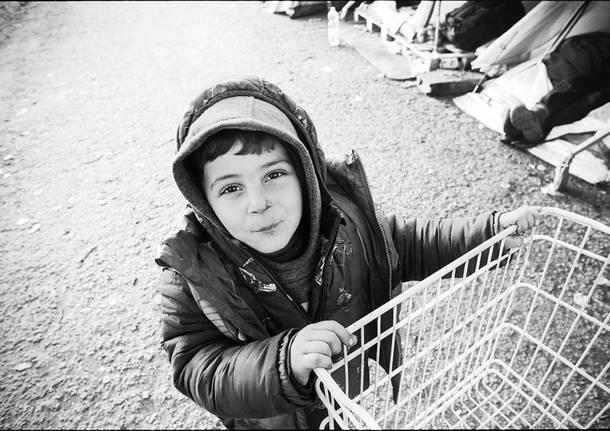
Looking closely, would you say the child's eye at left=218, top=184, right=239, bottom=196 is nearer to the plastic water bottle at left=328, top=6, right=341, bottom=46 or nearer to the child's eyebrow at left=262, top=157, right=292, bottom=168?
the child's eyebrow at left=262, top=157, right=292, bottom=168

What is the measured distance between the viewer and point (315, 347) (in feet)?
2.73

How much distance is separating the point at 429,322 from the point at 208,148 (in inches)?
62.1

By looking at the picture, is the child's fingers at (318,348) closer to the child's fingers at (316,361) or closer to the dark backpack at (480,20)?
the child's fingers at (316,361)

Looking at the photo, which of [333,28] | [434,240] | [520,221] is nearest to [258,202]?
[434,240]

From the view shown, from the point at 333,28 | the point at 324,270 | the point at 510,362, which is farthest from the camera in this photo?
the point at 333,28

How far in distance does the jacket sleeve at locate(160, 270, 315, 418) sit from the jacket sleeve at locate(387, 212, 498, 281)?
643 mm

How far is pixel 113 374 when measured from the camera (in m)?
2.02

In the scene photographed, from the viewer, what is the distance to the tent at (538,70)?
2746 mm

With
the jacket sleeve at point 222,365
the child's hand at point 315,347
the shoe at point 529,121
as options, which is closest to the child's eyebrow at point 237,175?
the jacket sleeve at point 222,365

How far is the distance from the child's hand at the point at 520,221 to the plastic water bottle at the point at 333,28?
4.85m

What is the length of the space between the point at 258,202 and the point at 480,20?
12.8 feet

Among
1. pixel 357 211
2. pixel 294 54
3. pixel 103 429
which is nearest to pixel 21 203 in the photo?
pixel 103 429

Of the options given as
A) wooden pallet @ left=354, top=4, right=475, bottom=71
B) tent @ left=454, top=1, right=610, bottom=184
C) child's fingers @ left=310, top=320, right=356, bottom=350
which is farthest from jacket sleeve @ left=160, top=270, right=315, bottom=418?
wooden pallet @ left=354, top=4, right=475, bottom=71

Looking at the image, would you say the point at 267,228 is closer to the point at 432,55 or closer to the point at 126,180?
the point at 126,180
